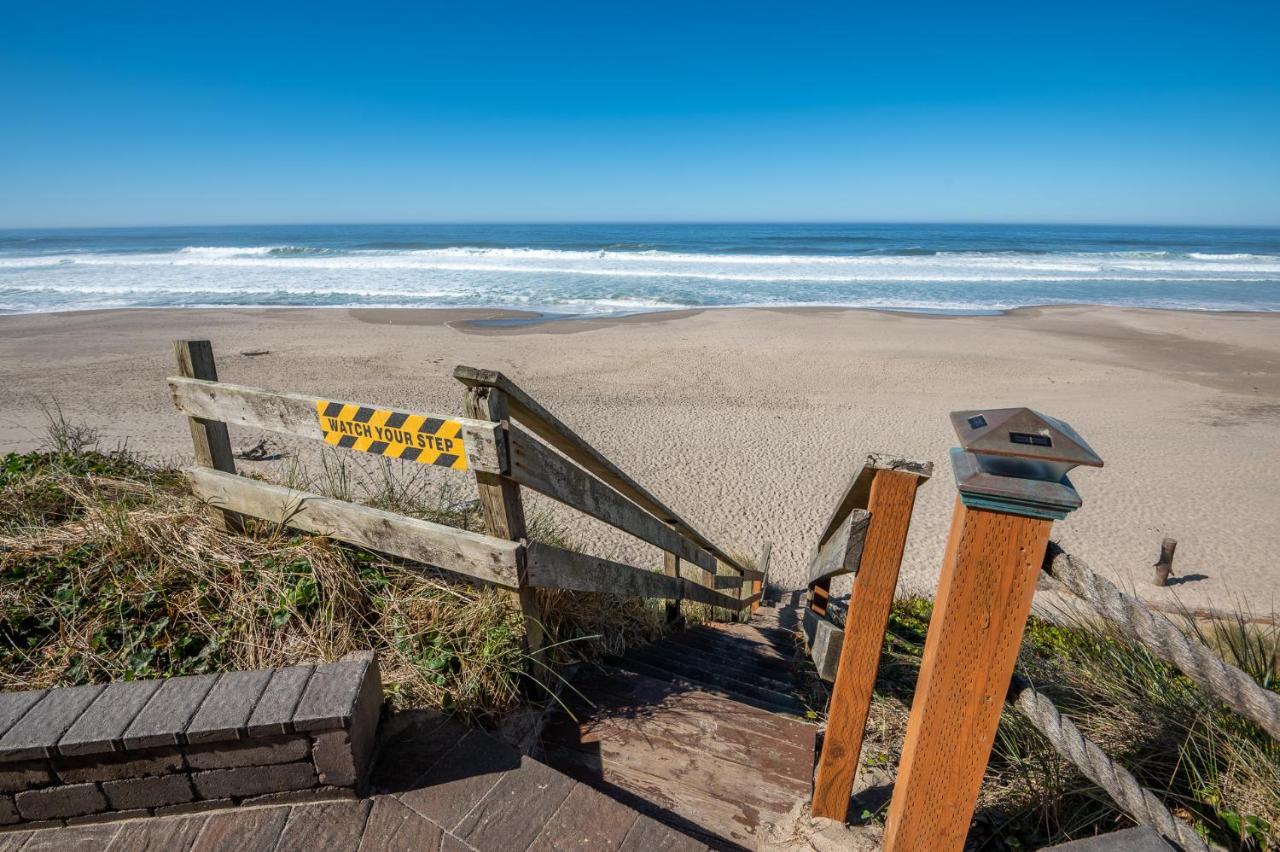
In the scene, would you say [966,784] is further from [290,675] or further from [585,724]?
[290,675]

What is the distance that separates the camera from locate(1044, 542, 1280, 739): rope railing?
152 cm

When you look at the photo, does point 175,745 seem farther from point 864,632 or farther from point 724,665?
point 724,665

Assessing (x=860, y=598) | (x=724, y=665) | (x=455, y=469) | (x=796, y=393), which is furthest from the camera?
(x=796, y=393)

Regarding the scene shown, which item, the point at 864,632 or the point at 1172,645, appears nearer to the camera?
the point at 1172,645

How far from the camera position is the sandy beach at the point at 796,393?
8.80 meters

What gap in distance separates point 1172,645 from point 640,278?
3773cm

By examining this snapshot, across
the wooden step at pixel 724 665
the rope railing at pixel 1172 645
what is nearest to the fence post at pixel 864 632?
the rope railing at pixel 1172 645

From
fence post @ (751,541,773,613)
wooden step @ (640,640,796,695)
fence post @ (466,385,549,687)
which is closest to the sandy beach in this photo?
fence post @ (751,541,773,613)

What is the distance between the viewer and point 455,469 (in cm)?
287

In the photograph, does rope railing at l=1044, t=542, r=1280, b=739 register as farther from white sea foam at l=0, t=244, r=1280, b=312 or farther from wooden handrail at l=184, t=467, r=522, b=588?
white sea foam at l=0, t=244, r=1280, b=312

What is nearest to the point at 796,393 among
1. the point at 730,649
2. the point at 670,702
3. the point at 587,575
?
the point at 730,649

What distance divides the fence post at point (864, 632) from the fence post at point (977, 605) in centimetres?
22

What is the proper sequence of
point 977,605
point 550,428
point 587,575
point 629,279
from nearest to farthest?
point 977,605 → point 550,428 → point 587,575 → point 629,279

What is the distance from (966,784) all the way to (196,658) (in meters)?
2.95
